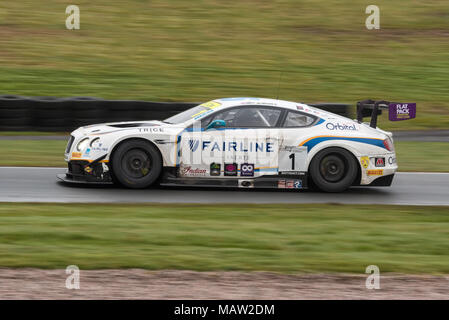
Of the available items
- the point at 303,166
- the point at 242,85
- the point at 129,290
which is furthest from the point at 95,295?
the point at 242,85

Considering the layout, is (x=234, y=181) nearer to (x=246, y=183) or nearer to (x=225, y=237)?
(x=246, y=183)

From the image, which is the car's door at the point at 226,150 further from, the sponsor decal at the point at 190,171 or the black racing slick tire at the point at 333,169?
the black racing slick tire at the point at 333,169

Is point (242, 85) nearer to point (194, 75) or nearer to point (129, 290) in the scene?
point (194, 75)

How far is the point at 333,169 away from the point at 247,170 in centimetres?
128

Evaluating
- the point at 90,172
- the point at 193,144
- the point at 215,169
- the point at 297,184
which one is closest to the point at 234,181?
the point at 215,169

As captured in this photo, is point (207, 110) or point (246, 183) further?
point (207, 110)

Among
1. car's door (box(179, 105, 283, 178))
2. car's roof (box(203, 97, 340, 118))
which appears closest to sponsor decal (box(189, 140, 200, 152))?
car's door (box(179, 105, 283, 178))

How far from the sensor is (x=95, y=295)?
18.5ft

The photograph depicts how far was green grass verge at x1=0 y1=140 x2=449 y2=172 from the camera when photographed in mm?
12711

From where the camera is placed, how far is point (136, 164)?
10.1 metres

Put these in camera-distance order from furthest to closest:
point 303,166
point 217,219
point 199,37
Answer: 1. point 199,37
2. point 303,166
3. point 217,219

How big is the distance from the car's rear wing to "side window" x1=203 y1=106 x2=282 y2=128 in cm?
152

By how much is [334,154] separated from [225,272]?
14.6ft

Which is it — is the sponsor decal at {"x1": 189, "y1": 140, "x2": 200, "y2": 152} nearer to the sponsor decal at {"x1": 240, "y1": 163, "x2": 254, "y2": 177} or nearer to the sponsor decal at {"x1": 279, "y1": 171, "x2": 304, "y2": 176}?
the sponsor decal at {"x1": 240, "y1": 163, "x2": 254, "y2": 177}
